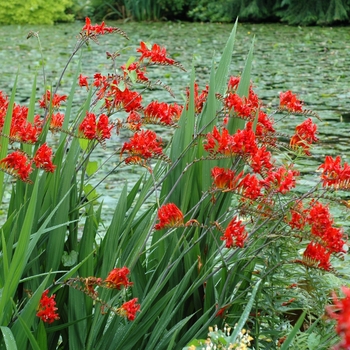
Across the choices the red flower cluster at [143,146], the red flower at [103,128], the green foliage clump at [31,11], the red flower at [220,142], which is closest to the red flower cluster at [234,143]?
the red flower at [220,142]

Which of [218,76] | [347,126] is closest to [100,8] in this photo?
[347,126]

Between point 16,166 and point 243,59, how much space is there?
346 inches

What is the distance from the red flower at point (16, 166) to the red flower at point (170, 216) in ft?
0.97

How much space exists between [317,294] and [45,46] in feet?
35.6

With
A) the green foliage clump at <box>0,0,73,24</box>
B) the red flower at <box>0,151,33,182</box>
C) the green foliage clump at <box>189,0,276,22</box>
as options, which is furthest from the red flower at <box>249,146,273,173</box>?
the green foliage clump at <box>0,0,73,24</box>

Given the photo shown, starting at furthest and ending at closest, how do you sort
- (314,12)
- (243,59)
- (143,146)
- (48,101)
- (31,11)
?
(31,11) → (314,12) → (243,59) → (48,101) → (143,146)

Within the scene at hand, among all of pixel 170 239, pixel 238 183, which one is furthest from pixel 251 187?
pixel 170 239

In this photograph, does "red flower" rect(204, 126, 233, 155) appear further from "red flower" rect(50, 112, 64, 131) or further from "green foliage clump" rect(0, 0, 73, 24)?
"green foliage clump" rect(0, 0, 73, 24)

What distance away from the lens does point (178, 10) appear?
55.1ft

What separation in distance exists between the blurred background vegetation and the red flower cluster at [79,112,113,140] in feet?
42.1

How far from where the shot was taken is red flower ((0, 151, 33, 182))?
1.72 m

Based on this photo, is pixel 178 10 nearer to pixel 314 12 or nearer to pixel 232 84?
pixel 314 12

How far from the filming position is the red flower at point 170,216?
5.60 feet

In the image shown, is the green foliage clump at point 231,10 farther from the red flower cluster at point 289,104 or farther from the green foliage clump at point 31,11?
the red flower cluster at point 289,104
